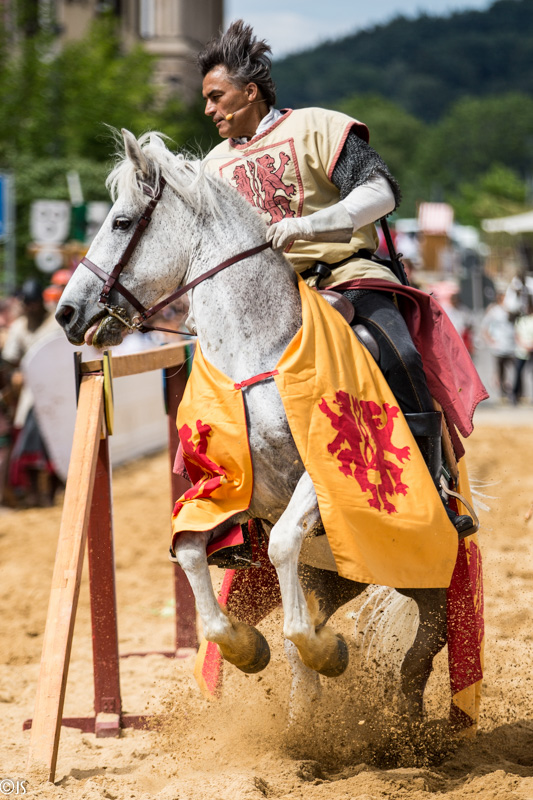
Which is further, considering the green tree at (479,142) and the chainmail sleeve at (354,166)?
the green tree at (479,142)

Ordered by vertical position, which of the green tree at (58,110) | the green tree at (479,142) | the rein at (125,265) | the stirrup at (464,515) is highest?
the green tree at (479,142)

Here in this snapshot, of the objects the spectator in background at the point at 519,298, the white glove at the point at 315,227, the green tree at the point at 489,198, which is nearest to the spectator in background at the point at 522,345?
the spectator in background at the point at 519,298

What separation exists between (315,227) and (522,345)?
538 inches

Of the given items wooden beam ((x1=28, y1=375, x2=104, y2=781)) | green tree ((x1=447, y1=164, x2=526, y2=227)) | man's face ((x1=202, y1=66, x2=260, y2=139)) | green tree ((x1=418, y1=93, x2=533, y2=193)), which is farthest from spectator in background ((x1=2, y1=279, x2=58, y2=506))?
green tree ((x1=418, y1=93, x2=533, y2=193))

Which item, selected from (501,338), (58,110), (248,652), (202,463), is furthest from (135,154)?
(58,110)

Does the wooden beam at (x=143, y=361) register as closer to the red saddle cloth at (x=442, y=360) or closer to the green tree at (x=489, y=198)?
the red saddle cloth at (x=442, y=360)

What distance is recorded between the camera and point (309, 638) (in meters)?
3.26

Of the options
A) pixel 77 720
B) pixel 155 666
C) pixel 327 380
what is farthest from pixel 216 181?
pixel 155 666

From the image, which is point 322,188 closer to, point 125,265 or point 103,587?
point 125,265

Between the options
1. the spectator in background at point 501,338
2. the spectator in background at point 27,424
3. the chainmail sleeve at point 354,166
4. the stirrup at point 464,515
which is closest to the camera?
the chainmail sleeve at point 354,166

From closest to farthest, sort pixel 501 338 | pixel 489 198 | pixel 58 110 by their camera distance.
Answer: pixel 501 338 → pixel 58 110 → pixel 489 198

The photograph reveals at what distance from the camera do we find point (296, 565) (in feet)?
10.6

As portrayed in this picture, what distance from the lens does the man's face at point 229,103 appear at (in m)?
3.73

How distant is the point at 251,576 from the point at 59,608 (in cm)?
106
